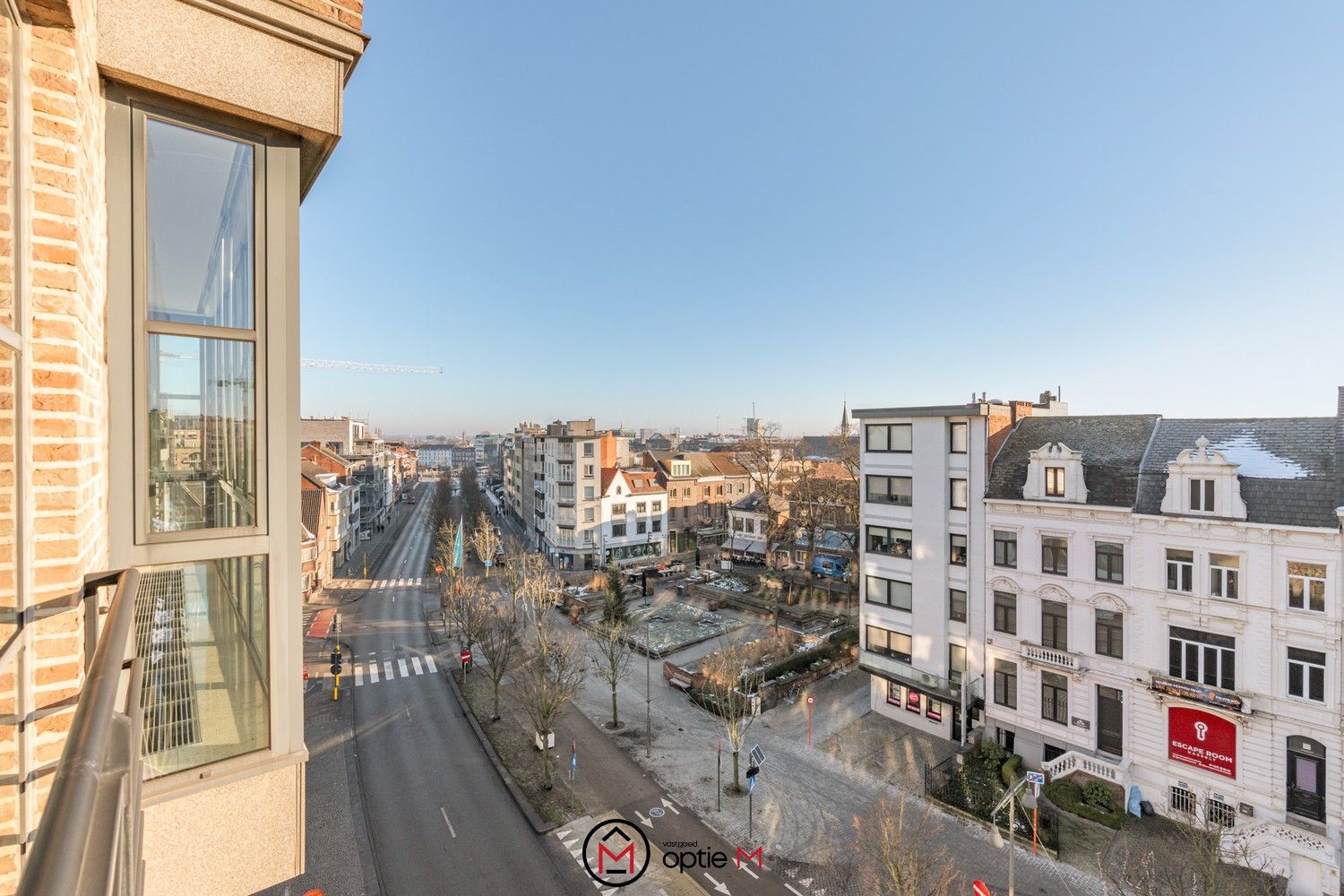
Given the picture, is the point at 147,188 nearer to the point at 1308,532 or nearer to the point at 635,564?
the point at 1308,532

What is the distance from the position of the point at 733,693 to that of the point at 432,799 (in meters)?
8.95

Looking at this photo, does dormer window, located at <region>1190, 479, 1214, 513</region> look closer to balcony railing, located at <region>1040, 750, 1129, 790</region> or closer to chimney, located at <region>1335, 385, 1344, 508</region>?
chimney, located at <region>1335, 385, 1344, 508</region>

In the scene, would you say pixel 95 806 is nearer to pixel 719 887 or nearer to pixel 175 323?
pixel 175 323

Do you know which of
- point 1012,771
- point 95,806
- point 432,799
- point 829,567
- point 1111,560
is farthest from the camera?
point 829,567

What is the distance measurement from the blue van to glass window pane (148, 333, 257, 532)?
40280 mm

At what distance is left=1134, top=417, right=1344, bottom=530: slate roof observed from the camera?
48.4 feet

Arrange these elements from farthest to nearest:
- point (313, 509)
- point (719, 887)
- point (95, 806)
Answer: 1. point (313, 509)
2. point (719, 887)
3. point (95, 806)

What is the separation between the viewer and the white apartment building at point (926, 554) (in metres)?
20.5

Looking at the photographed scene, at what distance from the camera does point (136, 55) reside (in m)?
3.79

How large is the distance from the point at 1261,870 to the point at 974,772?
6169mm

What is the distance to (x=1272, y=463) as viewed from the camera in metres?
15.7

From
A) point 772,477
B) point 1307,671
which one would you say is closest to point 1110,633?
point 1307,671

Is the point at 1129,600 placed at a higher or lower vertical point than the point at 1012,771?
higher
